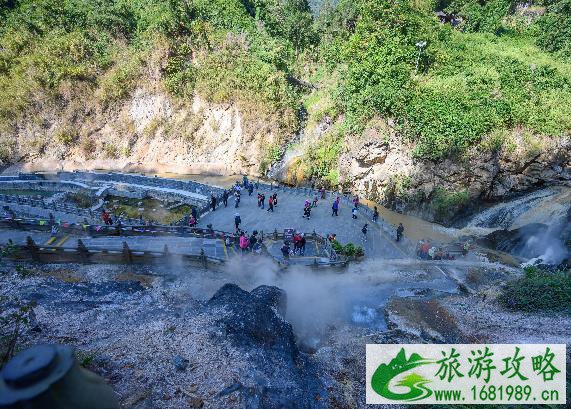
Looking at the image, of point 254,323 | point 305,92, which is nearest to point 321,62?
point 305,92

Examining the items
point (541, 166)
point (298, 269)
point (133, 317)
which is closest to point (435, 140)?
point (541, 166)

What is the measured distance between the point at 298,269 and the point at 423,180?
1823 cm

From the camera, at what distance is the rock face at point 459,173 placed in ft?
96.0

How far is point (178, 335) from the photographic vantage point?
11133 mm

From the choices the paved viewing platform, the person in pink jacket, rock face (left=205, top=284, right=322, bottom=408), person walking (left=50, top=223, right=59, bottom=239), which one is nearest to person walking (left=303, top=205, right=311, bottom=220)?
the paved viewing platform

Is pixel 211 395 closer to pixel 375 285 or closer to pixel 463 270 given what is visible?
pixel 375 285

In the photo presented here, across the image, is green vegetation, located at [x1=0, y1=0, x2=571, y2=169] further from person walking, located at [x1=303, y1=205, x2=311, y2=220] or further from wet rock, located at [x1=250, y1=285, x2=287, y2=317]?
wet rock, located at [x1=250, y1=285, x2=287, y2=317]

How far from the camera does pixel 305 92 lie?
41312mm

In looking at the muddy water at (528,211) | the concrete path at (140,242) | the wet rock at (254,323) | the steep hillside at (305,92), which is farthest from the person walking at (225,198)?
the muddy water at (528,211)

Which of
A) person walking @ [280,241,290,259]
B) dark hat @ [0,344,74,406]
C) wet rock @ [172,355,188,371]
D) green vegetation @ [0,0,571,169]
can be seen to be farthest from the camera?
green vegetation @ [0,0,571,169]

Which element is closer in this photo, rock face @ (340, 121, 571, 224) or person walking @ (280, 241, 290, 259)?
person walking @ (280, 241, 290, 259)

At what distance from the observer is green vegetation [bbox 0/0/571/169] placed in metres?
29.9

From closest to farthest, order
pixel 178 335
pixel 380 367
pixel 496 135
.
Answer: pixel 380 367
pixel 178 335
pixel 496 135

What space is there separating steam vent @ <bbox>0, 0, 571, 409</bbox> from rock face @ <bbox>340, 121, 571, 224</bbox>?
16 centimetres
